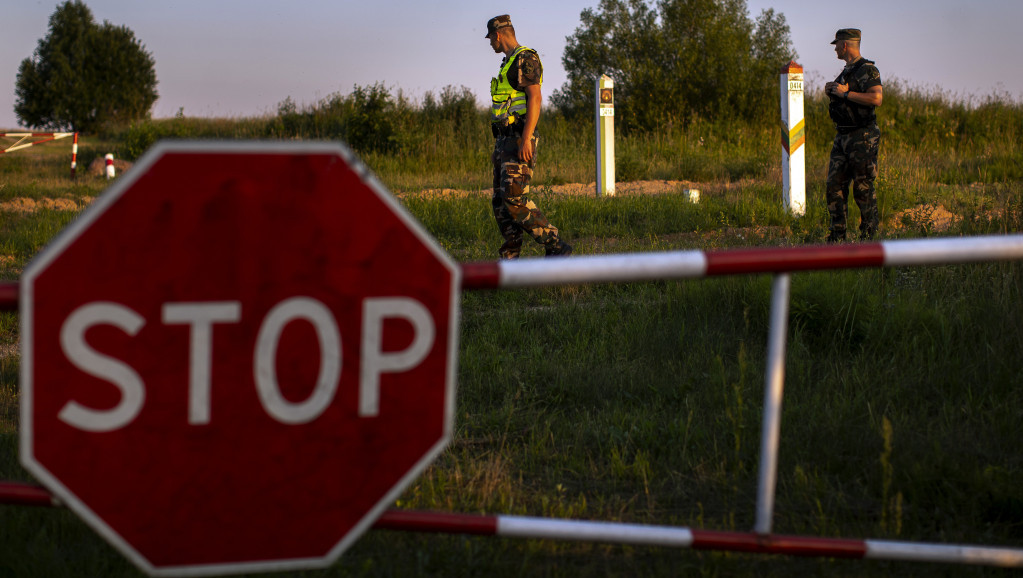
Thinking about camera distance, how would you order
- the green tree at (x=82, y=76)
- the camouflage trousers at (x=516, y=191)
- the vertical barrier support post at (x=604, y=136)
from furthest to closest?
the green tree at (x=82, y=76) < the vertical barrier support post at (x=604, y=136) < the camouflage trousers at (x=516, y=191)

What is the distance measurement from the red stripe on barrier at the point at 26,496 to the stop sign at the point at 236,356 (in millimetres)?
382

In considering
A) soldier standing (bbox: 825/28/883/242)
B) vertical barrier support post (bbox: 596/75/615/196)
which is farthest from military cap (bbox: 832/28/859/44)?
vertical barrier support post (bbox: 596/75/615/196)

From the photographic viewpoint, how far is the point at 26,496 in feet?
5.28

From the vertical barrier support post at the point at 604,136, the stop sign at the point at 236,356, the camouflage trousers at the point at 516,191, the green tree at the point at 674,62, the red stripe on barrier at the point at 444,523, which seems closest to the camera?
the stop sign at the point at 236,356

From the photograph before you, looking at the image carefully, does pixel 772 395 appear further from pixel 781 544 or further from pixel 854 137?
pixel 854 137

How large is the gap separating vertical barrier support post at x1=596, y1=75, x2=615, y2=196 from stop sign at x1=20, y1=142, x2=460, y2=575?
28.4ft

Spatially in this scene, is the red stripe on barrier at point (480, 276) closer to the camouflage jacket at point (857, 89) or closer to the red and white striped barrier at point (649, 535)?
the red and white striped barrier at point (649, 535)

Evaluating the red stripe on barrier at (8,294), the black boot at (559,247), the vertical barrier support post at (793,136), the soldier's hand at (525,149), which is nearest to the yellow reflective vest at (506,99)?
the soldier's hand at (525,149)

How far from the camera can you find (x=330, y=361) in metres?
1.38

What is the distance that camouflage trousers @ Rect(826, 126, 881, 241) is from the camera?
6418 mm

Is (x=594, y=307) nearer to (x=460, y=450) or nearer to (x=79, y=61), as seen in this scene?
(x=460, y=450)

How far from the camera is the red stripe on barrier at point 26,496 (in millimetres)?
1607

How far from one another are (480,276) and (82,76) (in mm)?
50345

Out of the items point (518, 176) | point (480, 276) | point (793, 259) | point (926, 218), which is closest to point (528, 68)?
point (518, 176)
